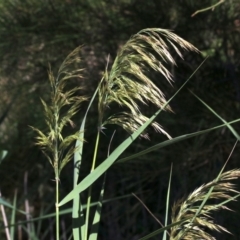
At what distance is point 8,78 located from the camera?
8.41 feet

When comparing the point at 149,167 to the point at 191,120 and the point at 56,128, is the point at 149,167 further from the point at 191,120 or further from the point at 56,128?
the point at 56,128

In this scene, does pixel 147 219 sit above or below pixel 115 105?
below

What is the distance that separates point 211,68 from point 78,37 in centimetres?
46

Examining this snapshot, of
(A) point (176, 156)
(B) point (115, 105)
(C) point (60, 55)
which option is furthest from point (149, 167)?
(C) point (60, 55)

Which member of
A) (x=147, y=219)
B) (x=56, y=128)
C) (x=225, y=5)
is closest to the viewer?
(x=56, y=128)

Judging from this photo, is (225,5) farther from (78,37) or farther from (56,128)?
(56,128)

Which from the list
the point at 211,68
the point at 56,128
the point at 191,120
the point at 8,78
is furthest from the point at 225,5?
the point at 56,128

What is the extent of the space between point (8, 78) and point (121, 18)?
0.50m

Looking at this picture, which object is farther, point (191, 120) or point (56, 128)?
point (191, 120)

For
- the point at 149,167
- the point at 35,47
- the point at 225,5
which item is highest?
the point at 35,47

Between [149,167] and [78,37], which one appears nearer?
[78,37]

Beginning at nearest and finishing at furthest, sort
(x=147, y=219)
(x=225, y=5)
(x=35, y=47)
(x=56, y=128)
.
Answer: (x=56, y=128)
(x=225, y=5)
(x=35, y=47)
(x=147, y=219)

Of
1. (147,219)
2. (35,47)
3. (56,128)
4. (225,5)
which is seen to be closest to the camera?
(56,128)

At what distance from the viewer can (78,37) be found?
237cm
